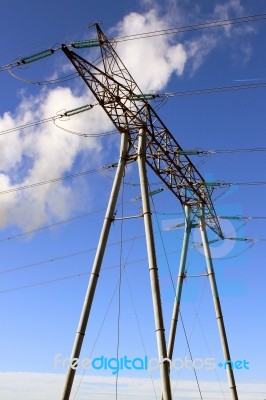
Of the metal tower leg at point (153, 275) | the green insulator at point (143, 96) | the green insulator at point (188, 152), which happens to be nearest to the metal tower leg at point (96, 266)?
the metal tower leg at point (153, 275)

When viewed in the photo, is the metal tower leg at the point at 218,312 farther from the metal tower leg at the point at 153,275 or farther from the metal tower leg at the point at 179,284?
the metal tower leg at the point at 153,275

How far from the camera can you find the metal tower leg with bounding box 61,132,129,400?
14.6 metres

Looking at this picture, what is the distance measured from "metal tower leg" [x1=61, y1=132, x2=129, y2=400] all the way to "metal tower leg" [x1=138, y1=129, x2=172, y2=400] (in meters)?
0.79

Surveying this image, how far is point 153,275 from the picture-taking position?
16.3 meters

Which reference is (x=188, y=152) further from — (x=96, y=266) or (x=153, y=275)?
(x=96, y=266)

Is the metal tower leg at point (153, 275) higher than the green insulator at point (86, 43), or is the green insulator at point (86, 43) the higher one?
the green insulator at point (86, 43)

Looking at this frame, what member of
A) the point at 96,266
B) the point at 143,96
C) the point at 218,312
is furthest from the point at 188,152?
the point at 96,266

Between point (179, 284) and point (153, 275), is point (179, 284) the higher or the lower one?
the higher one

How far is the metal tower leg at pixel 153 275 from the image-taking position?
1477 centimetres

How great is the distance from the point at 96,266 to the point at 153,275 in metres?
2.21

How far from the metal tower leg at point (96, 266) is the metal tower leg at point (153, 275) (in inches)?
31.2

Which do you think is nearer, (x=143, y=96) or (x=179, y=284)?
(x=143, y=96)

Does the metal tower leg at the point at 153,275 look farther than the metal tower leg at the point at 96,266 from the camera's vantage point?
Yes

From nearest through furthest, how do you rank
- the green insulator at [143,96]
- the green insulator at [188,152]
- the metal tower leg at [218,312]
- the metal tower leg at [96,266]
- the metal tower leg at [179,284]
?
the metal tower leg at [96,266] → the green insulator at [143,96] → the metal tower leg at [218,312] → the green insulator at [188,152] → the metal tower leg at [179,284]
